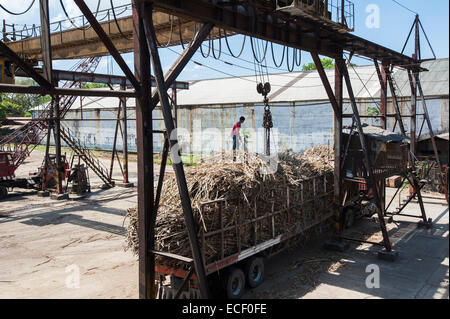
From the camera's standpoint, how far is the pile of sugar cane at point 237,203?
7.46 m

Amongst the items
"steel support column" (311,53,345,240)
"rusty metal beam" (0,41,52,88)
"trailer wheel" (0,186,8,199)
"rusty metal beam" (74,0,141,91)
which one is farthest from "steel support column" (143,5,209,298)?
"trailer wheel" (0,186,8,199)

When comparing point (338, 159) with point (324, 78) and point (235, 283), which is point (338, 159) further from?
point (235, 283)

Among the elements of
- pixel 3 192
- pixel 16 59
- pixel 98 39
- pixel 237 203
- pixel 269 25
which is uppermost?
pixel 98 39

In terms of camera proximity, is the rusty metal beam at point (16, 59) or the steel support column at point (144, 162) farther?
the steel support column at point (144, 162)

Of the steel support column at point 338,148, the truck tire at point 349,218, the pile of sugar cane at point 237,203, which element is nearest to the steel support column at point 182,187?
the pile of sugar cane at point 237,203

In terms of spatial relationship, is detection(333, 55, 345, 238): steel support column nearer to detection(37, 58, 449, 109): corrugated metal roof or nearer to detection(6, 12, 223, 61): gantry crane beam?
detection(6, 12, 223, 61): gantry crane beam

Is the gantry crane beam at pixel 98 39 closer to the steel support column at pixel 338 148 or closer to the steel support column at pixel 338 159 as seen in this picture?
the steel support column at pixel 338 148

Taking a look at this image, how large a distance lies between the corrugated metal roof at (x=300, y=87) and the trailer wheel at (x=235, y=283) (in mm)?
14747

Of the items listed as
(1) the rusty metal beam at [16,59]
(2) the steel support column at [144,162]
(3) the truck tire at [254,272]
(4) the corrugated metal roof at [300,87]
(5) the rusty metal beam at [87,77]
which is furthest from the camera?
(4) the corrugated metal roof at [300,87]

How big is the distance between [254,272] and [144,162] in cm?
392

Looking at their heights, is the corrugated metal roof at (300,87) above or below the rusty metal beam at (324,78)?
above

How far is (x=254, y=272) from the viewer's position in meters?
8.90

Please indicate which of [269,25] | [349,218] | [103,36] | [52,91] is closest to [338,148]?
[349,218]

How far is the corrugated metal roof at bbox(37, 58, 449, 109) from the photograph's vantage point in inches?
956
